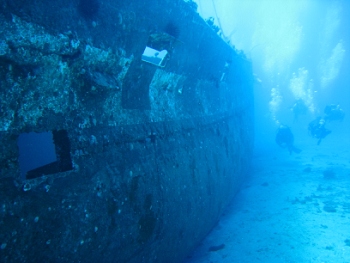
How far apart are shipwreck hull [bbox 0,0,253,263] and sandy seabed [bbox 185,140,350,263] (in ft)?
3.17

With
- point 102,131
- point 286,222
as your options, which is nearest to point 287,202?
point 286,222

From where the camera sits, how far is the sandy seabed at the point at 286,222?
496cm

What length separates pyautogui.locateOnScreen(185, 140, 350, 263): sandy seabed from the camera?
4.96 meters

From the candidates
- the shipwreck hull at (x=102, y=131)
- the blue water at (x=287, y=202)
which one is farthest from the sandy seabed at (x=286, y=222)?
the shipwreck hull at (x=102, y=131)

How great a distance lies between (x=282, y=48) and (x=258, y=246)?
2146 inches

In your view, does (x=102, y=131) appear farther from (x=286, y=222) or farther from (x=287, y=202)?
(x=287, y=202)

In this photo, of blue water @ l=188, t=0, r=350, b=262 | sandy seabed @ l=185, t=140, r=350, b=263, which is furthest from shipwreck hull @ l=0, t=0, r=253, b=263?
blue water @ l=188, t=0, r=350, b=262

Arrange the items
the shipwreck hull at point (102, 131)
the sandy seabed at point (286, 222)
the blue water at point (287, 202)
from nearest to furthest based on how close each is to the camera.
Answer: the shipwreck hull at point (102, 131) → the sandy seabed at point (286, 222) → the blue water at point (287, 202)

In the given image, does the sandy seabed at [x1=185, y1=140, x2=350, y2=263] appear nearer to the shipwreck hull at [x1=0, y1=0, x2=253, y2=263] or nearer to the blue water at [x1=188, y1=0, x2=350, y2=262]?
the blue water at [x1=188, y1=0, x2=350, y2=262]

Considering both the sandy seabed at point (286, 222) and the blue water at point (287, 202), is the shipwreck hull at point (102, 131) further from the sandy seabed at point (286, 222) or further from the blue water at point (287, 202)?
the blue water at point (287, 202)

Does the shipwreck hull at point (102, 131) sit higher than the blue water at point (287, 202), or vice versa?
the shipwreck hull at point (102, 131)

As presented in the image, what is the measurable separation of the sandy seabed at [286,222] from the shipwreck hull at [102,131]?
967 millimetres

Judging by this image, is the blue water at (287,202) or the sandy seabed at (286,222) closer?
the sandy seabed at (286,222)

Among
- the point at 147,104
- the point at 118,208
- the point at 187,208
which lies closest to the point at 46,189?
the point at 118,208
